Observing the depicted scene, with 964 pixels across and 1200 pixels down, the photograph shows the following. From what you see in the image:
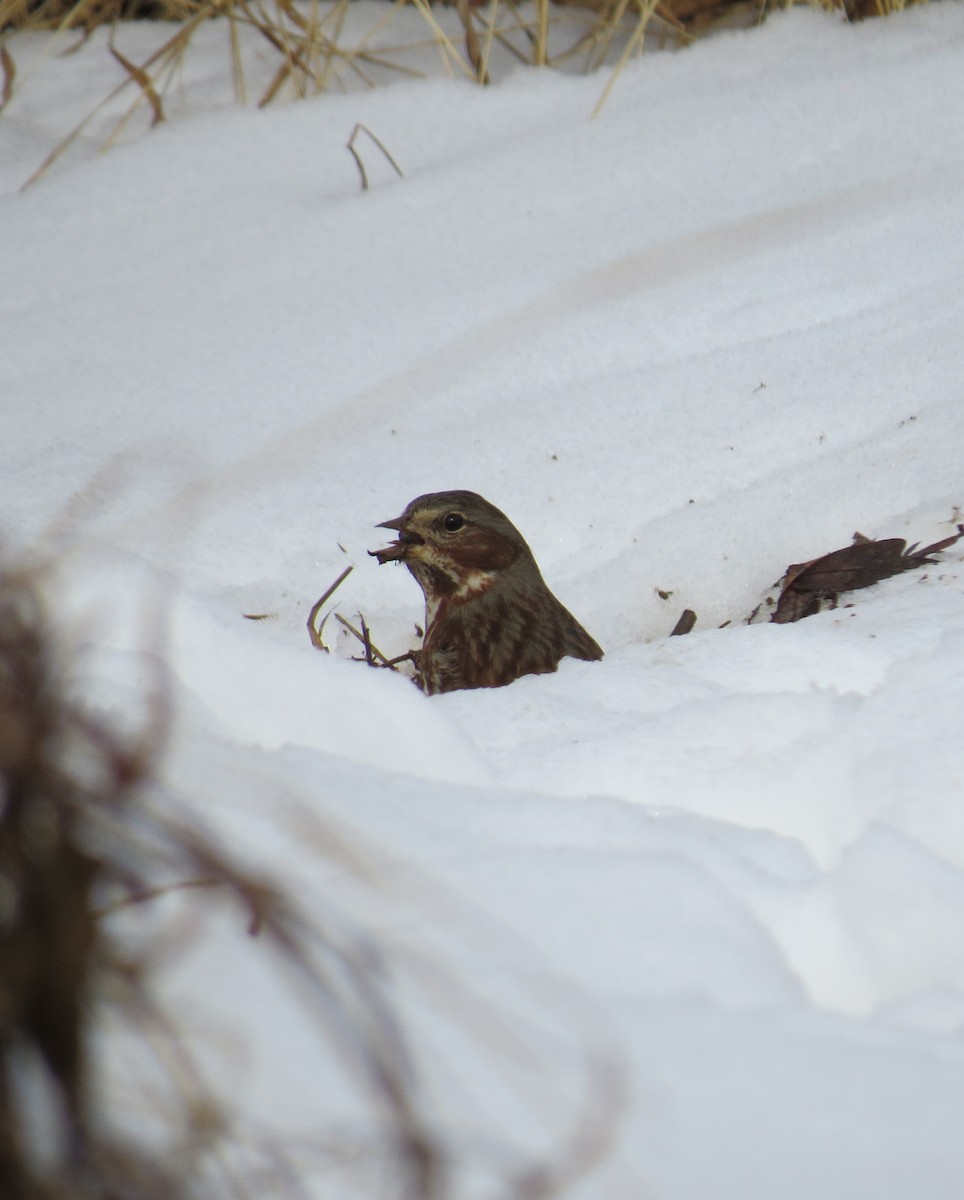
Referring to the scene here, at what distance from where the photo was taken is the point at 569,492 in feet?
12.4

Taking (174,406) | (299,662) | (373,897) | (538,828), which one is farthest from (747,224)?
(373,897)

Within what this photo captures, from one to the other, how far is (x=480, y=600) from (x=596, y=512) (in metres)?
0.36

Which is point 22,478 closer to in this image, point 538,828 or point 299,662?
point 299,662

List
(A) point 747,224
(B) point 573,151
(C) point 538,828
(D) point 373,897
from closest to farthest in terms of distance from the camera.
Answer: (D) point 373,897 < (C) point 538,828 < (A) point 747,224 < (B) point 573,151

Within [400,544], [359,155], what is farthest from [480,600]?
[359,155]

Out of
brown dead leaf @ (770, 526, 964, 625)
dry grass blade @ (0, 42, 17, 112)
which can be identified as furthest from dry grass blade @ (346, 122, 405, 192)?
brown dead leaf @ (770, 526, 964, 625)

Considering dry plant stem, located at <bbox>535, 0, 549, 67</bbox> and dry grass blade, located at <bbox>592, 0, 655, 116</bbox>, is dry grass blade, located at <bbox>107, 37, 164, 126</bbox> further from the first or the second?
dry grass blade, located at <bbox>592, 0, 655, 116</bbox>

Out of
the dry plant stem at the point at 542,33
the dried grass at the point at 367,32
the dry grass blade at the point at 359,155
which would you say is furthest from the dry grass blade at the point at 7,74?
the dry plant stem at the point at 542,33

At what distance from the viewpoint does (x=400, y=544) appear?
142 inches

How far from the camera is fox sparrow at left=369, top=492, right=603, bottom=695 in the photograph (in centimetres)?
353

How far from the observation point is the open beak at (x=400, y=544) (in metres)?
3.57

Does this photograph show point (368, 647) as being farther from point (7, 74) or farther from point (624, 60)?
point (7, 74)

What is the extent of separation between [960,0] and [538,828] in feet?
13.8

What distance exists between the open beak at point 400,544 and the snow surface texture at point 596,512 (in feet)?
0.39
